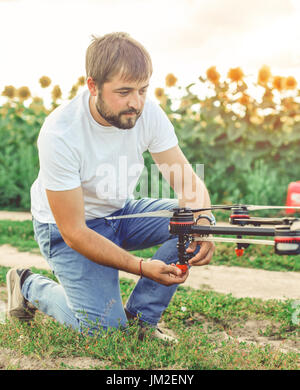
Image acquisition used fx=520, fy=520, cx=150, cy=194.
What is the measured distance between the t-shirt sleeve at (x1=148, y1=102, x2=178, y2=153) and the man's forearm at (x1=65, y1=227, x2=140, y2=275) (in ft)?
2.54

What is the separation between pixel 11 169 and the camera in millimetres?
7855

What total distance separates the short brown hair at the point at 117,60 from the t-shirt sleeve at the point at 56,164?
37 cm

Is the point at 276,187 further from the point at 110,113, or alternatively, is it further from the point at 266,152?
the point at 110,113

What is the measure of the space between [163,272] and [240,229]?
1.95 ft

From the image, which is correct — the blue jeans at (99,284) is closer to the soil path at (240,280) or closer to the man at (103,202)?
the man at (103,202)

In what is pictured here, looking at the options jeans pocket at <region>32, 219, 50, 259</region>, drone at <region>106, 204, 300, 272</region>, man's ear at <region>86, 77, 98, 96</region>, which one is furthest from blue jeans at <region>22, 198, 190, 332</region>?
man's ear at <region>86, 77, 98, 96</region>

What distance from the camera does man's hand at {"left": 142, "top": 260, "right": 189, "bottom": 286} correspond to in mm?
2623

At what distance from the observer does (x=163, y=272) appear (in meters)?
2.63

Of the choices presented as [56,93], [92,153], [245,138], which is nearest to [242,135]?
[245,138]

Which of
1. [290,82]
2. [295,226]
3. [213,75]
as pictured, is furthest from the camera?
[213,75]

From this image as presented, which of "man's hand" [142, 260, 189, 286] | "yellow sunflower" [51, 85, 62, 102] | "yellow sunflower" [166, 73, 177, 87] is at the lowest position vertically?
"man's hand" [142, 260, 189, 286]

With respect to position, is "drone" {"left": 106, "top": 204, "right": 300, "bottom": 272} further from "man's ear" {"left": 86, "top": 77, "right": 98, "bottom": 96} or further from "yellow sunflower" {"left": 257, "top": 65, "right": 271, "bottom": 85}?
"yellow sunflower" {"left": 257, "top": 65, "right": 271, "bottom": 85}

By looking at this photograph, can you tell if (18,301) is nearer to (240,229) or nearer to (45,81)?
(240,229)

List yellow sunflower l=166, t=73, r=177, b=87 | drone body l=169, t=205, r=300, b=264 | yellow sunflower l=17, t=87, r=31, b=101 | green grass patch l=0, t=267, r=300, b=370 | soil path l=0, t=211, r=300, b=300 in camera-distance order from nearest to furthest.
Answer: drone body l=169, t=205, r=300, b=264 → green grass patch l=0, t=267, r=300, b=370 → soil path l=0, t=211, r=300, b=300 → yellow sunflower l=166, t=73, r=177, b=87 → yellow sunflower l=17, t=87, r=31, b=101
